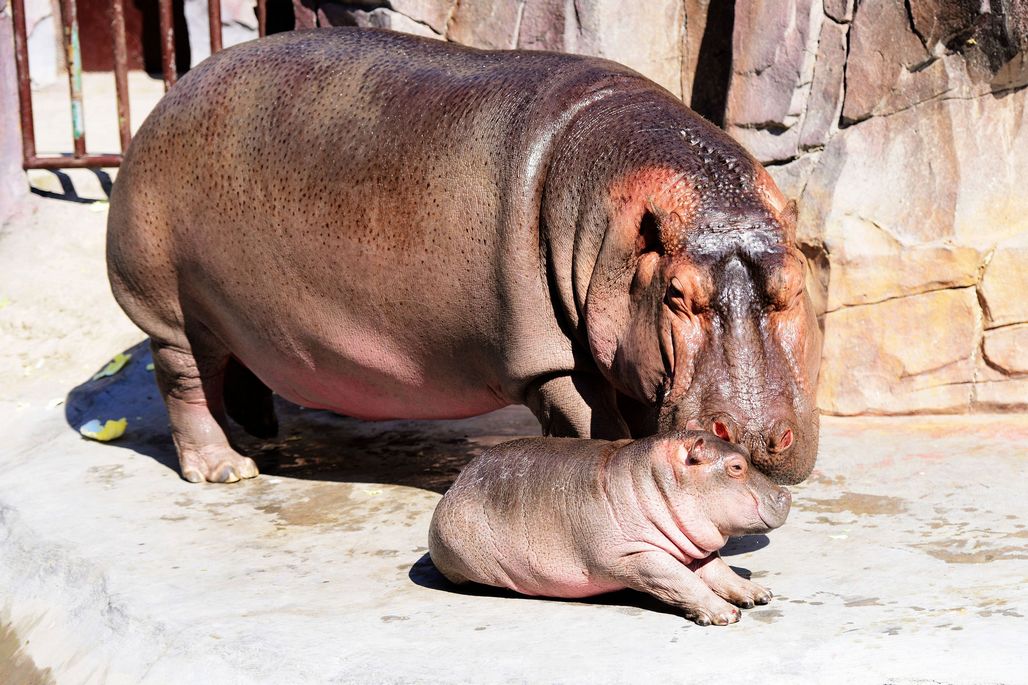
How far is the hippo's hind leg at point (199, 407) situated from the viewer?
5.40 meters

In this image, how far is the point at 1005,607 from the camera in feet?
11.3

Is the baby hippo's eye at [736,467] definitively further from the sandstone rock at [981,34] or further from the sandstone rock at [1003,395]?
the sandstone rock at [981,34]

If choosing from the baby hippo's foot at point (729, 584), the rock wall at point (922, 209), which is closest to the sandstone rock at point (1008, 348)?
the rock wall at point (922, 209)

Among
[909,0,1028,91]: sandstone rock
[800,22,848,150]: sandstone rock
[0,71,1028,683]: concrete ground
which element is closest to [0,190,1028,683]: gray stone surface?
[0,71,1028,683]: concrete ground

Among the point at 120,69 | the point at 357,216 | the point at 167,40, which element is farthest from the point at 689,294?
the point at 167,40

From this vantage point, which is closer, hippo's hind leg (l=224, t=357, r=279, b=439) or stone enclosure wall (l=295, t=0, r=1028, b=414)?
stone enclosure wall (l=295, t=0, r=1028, b=414)

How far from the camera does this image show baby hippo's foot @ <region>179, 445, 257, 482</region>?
17.6 ft

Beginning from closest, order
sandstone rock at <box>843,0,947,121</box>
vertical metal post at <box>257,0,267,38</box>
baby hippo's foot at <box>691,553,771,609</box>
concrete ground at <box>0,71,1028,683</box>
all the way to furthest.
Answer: concrete ground at <box>0,71,1028,683</box> < baby hippo's foot at <box>691,553,771,609</box> < sandstone rock at <box>843,0,947,121</box> < vertical metal post at <box>257,0,267,38</box>

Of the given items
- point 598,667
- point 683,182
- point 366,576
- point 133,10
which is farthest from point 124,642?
point 133,10

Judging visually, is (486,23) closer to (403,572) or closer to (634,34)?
(634,34)

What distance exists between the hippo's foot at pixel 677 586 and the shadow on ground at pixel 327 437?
1683 mm

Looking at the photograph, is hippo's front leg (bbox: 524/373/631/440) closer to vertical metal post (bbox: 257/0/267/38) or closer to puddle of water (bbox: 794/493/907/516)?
puddle of water (bbox: 794/493/907/516)

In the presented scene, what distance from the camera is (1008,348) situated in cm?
557

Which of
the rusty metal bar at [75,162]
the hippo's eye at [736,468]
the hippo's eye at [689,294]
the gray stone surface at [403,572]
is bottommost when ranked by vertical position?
the gray stone surface at [403,572]
